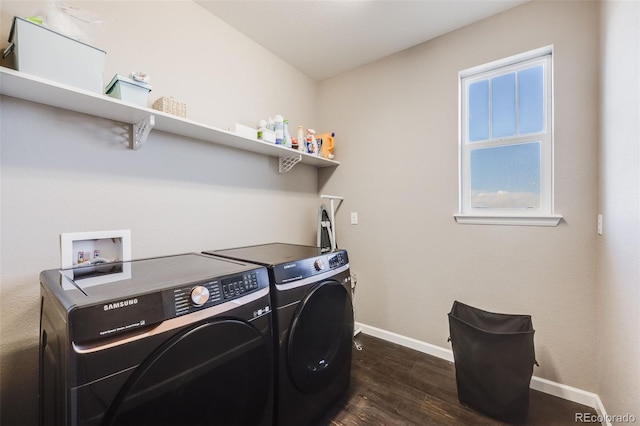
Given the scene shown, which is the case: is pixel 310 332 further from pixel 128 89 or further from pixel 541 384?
pixel 541 384

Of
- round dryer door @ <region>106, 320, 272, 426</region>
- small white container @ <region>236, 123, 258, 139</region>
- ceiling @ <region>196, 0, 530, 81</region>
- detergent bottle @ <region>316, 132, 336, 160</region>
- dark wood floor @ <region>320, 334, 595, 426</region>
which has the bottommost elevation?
dark wood floor @ <region>320, 334, 595, 426</region>

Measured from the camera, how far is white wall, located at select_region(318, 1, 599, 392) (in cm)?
159

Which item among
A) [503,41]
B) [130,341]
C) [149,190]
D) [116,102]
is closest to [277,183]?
[149,190]

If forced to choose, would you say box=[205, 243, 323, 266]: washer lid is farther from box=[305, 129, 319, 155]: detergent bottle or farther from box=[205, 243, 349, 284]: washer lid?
box=[305, 129, 319, 155]: detergent bottle

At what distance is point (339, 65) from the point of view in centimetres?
250

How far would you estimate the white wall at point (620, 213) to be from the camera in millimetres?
1054

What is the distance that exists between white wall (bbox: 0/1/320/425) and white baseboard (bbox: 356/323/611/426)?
125 centimetres

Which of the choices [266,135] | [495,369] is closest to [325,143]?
[266,135]

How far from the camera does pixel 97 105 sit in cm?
119

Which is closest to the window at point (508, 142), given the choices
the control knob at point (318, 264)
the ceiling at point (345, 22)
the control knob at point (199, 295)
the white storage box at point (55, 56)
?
the ceiling at point (345, 22)

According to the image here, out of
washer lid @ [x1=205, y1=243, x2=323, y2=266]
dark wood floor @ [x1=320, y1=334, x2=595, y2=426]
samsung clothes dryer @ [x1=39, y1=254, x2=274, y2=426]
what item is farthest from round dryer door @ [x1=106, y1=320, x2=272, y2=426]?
dark wood floor @ [x1=320, y1=334, x2=595, y2=426]

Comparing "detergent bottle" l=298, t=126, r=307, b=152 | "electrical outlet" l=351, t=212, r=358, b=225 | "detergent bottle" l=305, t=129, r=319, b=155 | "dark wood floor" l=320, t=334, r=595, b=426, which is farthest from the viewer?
"electrical outlet" l=351, t=212, r=358, b=225

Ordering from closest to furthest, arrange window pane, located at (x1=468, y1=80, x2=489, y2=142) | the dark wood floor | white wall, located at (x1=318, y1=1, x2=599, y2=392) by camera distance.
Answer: the dark wood floor < white wall, located at (x1=318, y1=1, x2=599, y2=392) < window pane, located at (x1=468, y1=80, x2=489, y2=142)

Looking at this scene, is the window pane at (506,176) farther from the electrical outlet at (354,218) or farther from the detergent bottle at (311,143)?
the detergent bottle at (311,143)
